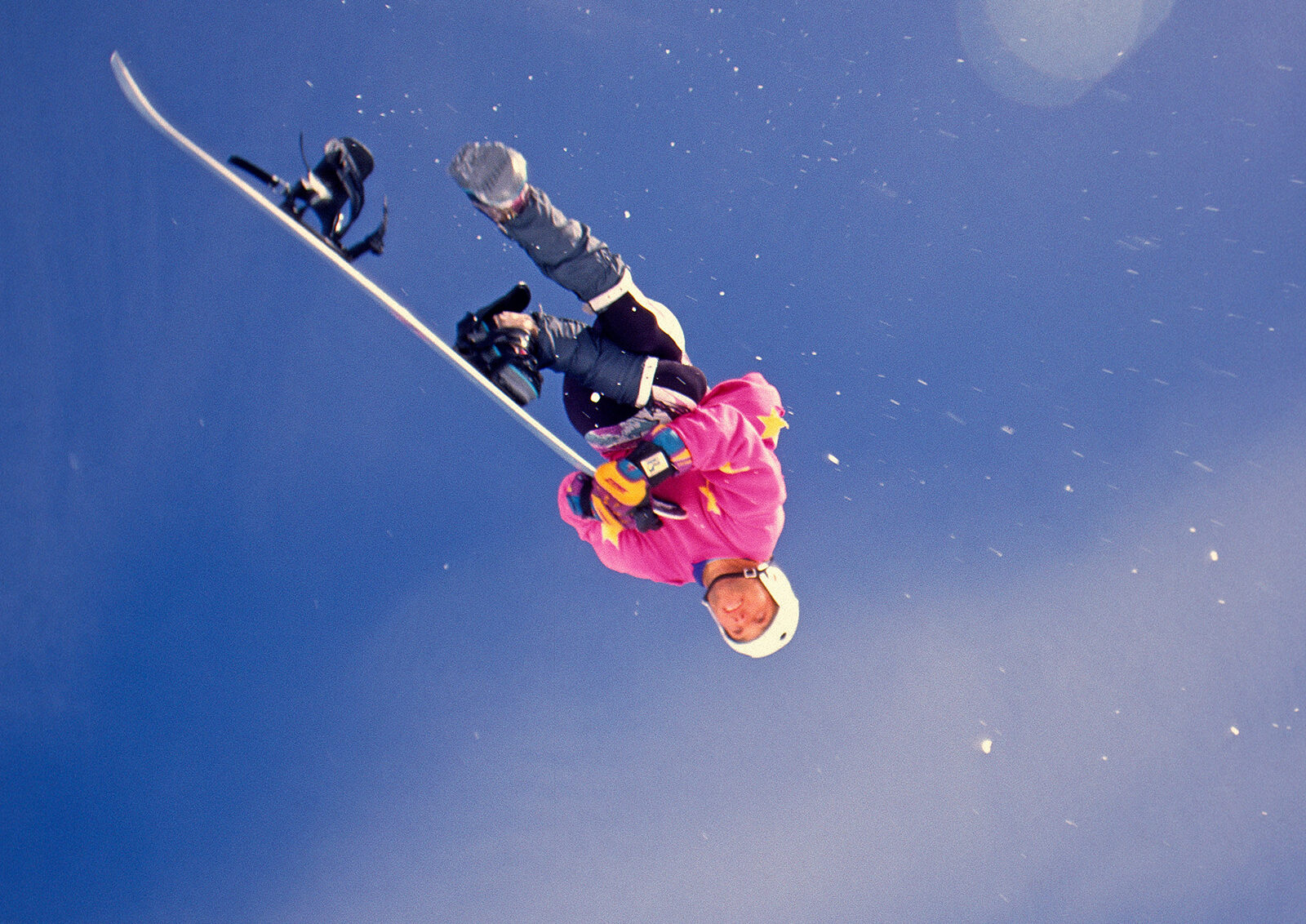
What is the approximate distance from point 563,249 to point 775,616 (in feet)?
3.77

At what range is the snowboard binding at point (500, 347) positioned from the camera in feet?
6.17

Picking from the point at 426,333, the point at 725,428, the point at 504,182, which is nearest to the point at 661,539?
the point at 725,428

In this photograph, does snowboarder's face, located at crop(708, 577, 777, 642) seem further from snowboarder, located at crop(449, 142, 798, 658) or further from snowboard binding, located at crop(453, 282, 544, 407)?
snowboard binding, located at crop(453, 282, 544, 407)

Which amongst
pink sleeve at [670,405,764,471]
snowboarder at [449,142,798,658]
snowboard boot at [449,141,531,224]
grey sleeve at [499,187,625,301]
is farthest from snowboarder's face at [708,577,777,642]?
snowboard boot at [449,141,531,224]

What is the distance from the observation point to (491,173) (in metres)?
1.60

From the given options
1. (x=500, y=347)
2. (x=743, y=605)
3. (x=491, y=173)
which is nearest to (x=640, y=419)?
(x=500, y=347)

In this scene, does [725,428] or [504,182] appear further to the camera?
[725,428]

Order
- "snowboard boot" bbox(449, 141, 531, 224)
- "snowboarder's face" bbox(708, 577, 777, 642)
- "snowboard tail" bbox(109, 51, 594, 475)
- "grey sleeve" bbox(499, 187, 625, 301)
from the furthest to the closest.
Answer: "snowboarder's face" bbox(708, 577, 777, 642)
"snowboard tail" bbox(109, 51, 594, 475)
"grey sleeve" bbox(499, 187, 625, 301)
"snowboard boot" bbox(449, 141, 531, 224)

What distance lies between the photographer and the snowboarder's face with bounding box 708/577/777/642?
204 centimetres

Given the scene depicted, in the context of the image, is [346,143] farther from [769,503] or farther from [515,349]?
[769,503]

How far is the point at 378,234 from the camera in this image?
6.51ft

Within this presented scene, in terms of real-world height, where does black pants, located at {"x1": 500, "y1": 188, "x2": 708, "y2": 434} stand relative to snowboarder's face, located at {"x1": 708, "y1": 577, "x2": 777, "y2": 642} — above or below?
above

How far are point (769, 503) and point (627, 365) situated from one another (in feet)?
1.70

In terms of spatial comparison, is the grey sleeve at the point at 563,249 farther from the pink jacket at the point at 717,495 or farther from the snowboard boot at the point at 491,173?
the pink jacket at the point at 717,495
